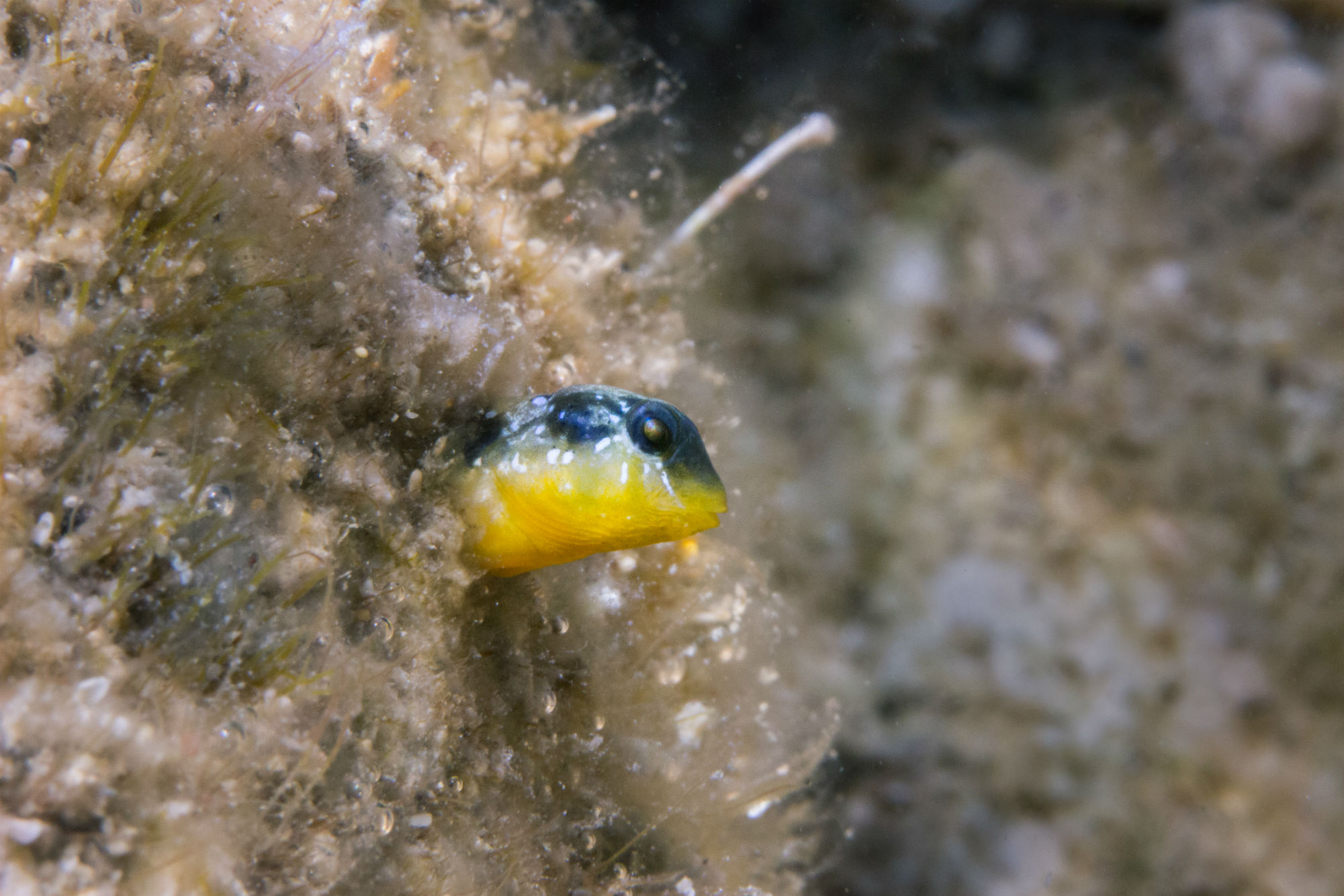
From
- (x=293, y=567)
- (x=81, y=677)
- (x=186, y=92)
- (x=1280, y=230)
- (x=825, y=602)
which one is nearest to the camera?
(x=81, y=677)

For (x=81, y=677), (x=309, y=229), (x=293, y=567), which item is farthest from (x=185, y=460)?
(x=309, y=229)

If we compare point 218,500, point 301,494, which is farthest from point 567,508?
point 218,500

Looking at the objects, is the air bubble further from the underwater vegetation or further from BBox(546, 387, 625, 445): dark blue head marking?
BBox(546, 387, 625, 445): dark blue head marking

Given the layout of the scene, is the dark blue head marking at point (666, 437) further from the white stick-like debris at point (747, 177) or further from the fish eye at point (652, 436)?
the white stick-like debris at point (747, 177)

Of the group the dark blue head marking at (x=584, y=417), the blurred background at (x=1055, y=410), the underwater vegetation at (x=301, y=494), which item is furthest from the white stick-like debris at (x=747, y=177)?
the dark blue head marking at (x=584, y=417)

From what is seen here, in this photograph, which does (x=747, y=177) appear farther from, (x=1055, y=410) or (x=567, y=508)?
(x=1055, y=410)

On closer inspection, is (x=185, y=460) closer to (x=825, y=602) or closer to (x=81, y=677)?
(x=81, y=677)

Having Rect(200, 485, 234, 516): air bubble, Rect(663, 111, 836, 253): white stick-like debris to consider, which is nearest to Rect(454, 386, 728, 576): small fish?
Rect(200, 485, 234, 516): air bubble
